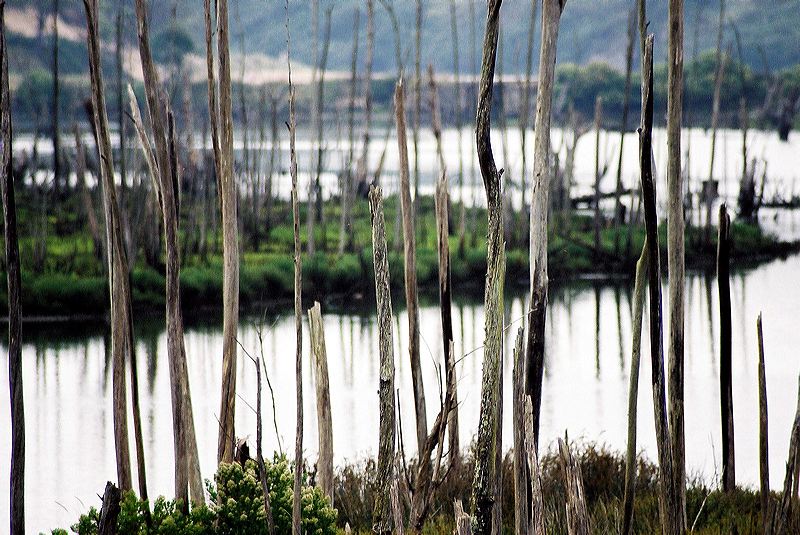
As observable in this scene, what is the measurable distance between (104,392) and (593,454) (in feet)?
15.4

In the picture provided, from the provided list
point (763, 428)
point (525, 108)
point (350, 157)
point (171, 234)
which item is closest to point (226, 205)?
point (171, 234)

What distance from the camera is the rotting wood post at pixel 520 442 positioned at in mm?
1754

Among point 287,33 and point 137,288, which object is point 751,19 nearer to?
point 137,288

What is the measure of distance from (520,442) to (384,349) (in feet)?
1.01

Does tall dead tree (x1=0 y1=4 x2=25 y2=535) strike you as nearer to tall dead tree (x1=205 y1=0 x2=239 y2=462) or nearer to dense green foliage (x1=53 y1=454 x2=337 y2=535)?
dense green foliage (x1=53 y1=454 x2=337 y2=535)

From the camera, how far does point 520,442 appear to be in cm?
181

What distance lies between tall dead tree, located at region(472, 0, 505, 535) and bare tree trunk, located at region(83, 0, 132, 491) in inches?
30.2

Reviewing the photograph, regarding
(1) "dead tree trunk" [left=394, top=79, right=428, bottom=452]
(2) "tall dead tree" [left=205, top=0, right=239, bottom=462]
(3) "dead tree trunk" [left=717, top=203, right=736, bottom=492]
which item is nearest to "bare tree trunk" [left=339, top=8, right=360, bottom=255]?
(3) "dead tree trunk" [left=717, top=203, right=736, bottom=492]

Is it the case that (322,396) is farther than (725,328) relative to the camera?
No

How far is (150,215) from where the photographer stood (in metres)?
9.93

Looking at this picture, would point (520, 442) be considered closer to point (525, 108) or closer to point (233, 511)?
point (233, 511)

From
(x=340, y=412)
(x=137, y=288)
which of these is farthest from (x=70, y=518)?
(x=137, y=288)

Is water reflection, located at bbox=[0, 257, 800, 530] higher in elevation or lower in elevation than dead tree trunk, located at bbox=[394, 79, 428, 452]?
lower

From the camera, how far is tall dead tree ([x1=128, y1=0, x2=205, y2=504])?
2.07m
